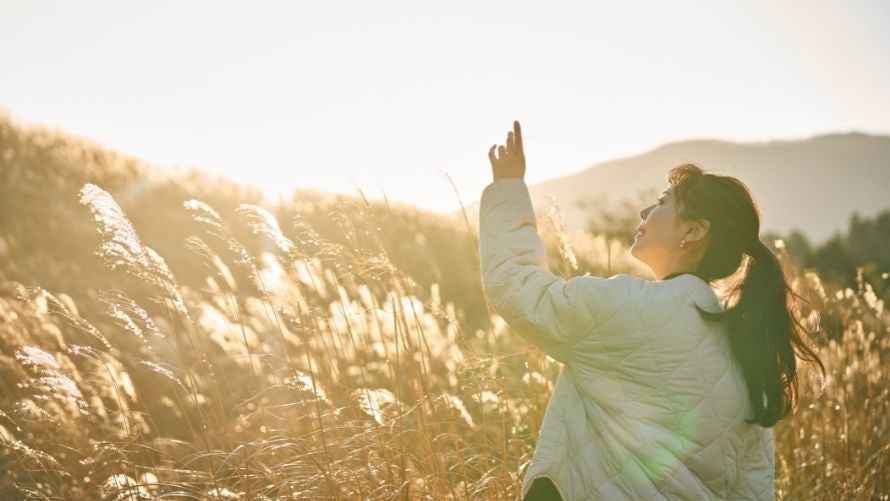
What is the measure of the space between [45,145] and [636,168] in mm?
148872

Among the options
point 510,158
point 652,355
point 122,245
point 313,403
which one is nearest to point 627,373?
point 652,355

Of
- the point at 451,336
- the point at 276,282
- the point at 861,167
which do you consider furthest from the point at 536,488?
the point at 861,167

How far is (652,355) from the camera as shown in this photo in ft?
6.55

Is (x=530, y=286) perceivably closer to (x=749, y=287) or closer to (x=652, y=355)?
(x=652, y=355)

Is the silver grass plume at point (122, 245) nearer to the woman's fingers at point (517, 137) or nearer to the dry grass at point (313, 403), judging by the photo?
the dry grass at point (313, 403)

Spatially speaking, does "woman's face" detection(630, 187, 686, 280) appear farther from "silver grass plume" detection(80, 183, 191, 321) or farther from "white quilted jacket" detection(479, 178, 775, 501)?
"silver grass plume" detection(80, 183, 191, 321)

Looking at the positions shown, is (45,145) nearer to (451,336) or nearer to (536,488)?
(451,336)

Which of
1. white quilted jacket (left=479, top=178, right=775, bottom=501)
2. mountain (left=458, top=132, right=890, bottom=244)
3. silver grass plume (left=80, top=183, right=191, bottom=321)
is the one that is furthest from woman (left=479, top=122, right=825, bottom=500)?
mountain (left=458, top=132, right=890, bottom=244)

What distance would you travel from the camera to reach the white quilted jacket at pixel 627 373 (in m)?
1.99

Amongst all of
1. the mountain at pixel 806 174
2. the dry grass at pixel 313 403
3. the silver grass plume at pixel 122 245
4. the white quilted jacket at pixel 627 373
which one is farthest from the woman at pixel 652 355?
the mountain at pixel 806 174

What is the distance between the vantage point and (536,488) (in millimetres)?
2191

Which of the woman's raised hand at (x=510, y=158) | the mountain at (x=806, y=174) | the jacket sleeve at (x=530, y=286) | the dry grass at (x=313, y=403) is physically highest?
the woman's raised hand at (x=510, y=158)

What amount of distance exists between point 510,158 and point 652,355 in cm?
71

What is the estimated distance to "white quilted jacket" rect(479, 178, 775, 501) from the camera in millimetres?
1985
